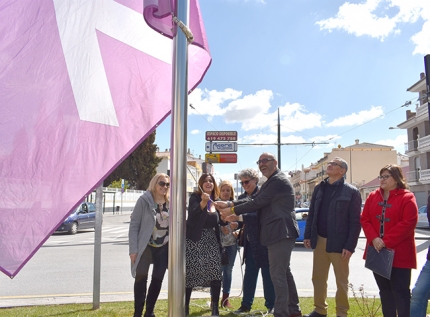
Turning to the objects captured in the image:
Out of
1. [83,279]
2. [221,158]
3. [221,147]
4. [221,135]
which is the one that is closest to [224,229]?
[83,279]

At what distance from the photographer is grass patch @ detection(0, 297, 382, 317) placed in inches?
195

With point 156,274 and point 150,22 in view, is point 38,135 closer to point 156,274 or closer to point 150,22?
point 150,22

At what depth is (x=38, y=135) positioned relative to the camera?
2.40 metres

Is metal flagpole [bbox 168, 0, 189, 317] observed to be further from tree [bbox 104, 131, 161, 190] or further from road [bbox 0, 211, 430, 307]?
tree [bbox 104, 131, 161, 190]

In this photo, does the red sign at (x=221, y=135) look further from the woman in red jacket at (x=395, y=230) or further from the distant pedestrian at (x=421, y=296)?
the distant pedestrian at (x=421, y=296)

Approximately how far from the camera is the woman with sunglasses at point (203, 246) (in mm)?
4520

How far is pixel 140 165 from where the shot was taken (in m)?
56.7

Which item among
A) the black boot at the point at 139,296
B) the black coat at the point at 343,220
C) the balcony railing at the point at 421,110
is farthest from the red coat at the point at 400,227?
the balcony railing at the point at 421,110

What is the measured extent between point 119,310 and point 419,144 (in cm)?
3924

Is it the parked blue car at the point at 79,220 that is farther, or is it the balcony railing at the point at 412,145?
the balcony railing at the point at 412,145

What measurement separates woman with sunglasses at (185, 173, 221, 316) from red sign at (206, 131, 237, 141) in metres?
8.08

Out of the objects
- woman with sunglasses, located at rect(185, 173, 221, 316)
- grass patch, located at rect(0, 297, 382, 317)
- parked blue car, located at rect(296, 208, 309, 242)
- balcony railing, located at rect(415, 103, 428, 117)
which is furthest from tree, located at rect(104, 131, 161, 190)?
woman with sunglasses, located at rect(185, 173, 221, 316)

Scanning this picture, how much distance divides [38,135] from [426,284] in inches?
144

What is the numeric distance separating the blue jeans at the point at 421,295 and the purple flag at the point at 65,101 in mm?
2987
